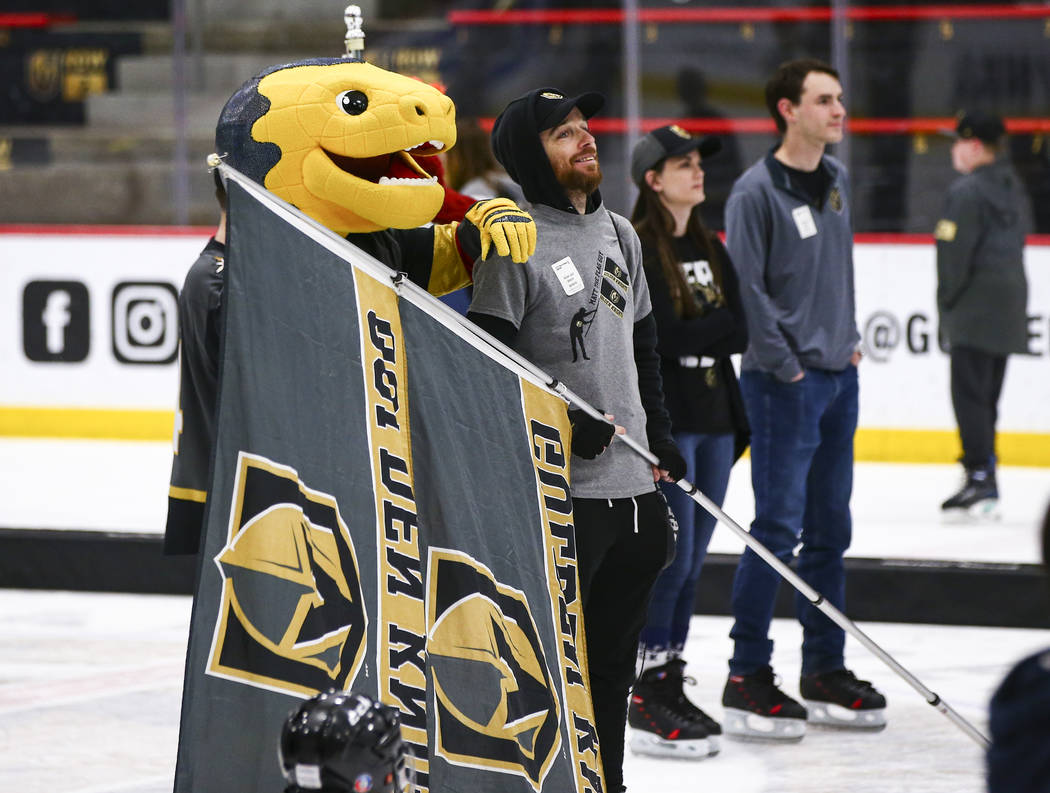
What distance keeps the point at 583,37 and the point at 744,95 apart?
0.82 m

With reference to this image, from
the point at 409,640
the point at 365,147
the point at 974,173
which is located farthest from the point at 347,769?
the point at 974,173

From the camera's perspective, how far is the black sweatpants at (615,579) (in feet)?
9.87

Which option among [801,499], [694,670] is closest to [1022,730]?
[801,499]

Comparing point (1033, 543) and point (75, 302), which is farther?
point (75, 302)

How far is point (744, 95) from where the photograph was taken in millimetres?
8172

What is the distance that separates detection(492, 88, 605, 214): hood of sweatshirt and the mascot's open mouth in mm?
134

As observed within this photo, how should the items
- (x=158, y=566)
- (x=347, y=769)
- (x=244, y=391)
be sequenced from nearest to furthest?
(x=347, y=769), (x=244, y=391), (x=158, y=566)

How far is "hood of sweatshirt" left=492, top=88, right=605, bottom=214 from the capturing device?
304 centimetres

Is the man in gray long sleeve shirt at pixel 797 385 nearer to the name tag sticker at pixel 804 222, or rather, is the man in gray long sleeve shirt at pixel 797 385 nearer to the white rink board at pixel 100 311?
the name tag sticker at pixel 804 222

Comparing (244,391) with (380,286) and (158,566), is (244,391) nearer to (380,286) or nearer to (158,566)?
(380,286)

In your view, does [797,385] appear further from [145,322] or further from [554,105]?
[145,322]

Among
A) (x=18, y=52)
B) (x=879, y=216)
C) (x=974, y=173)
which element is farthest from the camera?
(x=18, y=52)

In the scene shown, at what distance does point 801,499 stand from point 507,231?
1370 millimetres

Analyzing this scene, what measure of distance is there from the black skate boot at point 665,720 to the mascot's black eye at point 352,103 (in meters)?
1.57
